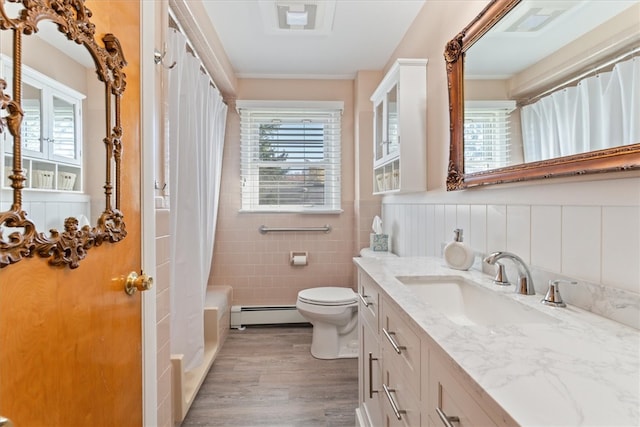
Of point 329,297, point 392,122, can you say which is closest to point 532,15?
point 392,122

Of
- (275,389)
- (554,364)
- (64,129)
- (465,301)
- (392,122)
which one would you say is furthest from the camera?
(392,122)

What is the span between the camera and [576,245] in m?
0.92

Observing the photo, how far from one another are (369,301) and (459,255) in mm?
431

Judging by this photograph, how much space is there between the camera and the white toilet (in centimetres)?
238

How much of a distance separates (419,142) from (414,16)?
0.88m

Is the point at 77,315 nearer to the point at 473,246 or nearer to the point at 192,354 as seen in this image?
the point at 192,354

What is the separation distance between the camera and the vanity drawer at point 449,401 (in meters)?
0.55

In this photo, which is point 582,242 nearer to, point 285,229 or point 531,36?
point 531,36

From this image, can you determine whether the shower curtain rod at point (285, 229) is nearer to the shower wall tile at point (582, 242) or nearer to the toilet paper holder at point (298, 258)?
the toilet paper holder at point (298, 258)

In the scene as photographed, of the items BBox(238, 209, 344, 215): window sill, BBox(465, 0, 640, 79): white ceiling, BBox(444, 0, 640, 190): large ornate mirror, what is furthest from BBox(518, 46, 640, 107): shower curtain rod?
BBox(238, 209, 344, 215): window sill

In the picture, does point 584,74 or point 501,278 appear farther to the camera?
point 501,278

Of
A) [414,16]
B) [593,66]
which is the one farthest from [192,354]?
[414,16]

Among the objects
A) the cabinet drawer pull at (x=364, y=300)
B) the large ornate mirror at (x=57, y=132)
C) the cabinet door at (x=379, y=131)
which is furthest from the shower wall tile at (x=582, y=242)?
the cabinet door at (x=379, y=131)

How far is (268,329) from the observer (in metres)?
2.99
